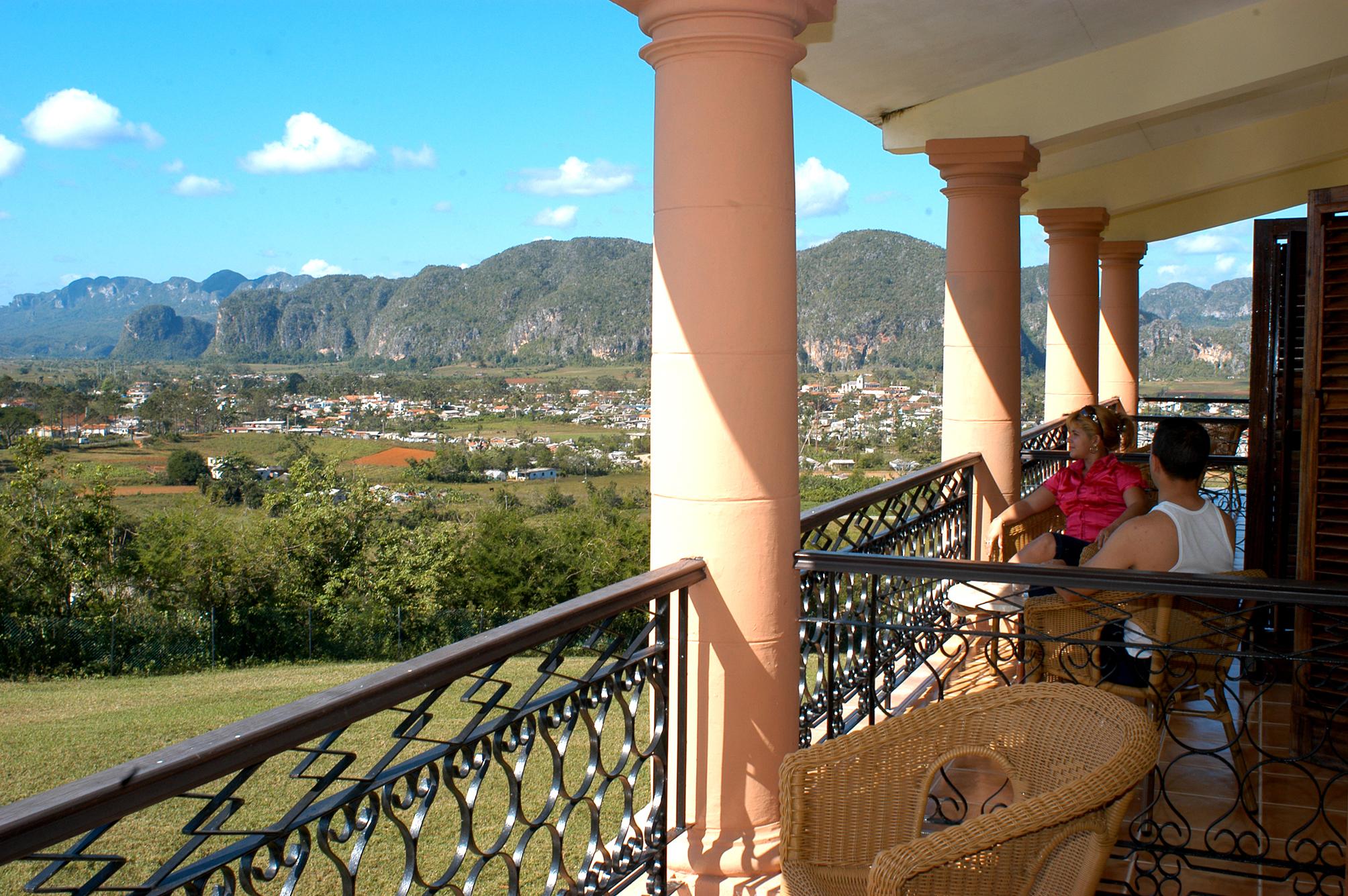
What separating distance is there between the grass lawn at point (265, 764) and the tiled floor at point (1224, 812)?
23.5ft

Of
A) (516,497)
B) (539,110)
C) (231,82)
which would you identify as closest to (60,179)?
(231,82)

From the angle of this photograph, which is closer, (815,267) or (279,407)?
(815,267)

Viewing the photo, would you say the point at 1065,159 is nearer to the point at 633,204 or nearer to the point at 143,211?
the point at 633,204

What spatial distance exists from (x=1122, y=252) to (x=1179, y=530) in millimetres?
9237

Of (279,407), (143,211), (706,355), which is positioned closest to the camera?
(706,355)

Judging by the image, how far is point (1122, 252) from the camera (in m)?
11.6

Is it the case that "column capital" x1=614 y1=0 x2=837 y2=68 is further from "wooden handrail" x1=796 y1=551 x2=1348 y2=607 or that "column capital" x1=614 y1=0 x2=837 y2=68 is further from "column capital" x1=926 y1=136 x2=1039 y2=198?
"column capital" x1=926 y1=136 x2=1039 y2=198

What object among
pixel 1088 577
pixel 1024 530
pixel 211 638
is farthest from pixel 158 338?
pixel 1088 577

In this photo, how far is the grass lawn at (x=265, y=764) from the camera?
18.1 metres

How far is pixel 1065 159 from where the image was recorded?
8.48 metres

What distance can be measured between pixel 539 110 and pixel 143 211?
3253 inches

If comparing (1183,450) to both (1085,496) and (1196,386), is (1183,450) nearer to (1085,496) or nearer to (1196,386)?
(1085,496)

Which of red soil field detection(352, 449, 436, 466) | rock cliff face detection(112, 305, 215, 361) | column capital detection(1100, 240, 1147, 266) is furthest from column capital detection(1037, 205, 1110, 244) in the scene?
rock cliff face detection(112, 305, 215, 361)

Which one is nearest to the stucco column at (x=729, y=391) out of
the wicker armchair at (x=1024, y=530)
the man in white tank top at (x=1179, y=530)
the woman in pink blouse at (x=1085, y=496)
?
the man in white tank top at (x=1179, y=530)
